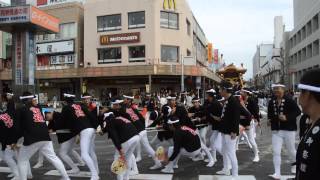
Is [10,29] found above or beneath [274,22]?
beneath

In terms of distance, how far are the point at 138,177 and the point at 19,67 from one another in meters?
15.9

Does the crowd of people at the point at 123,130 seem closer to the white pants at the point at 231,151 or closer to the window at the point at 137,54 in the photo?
the white pants at the point at 231,151

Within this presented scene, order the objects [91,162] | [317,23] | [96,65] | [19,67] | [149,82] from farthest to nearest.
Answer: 1. [317,23]
2. [96,65]
3. [149,82]
4. [19,67]
5. [91,162]

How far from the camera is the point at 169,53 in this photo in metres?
43.1

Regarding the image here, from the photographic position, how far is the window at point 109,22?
4353 cm

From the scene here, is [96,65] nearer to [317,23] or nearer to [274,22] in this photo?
[317,23]

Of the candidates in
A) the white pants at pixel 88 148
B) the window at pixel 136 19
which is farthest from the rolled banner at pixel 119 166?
the window at pixel 136 19

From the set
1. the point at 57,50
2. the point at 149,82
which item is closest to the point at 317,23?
the point at 149,82

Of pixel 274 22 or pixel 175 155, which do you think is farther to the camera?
pixel 274 22

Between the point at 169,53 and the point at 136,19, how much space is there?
16.4 feet

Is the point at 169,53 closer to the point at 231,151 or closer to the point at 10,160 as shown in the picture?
the point at 10,160

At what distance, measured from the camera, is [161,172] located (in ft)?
29.5

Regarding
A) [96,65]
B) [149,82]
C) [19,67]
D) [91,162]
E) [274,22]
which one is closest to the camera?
[91,162]

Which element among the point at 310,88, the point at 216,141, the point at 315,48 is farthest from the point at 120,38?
the point at 310,88
